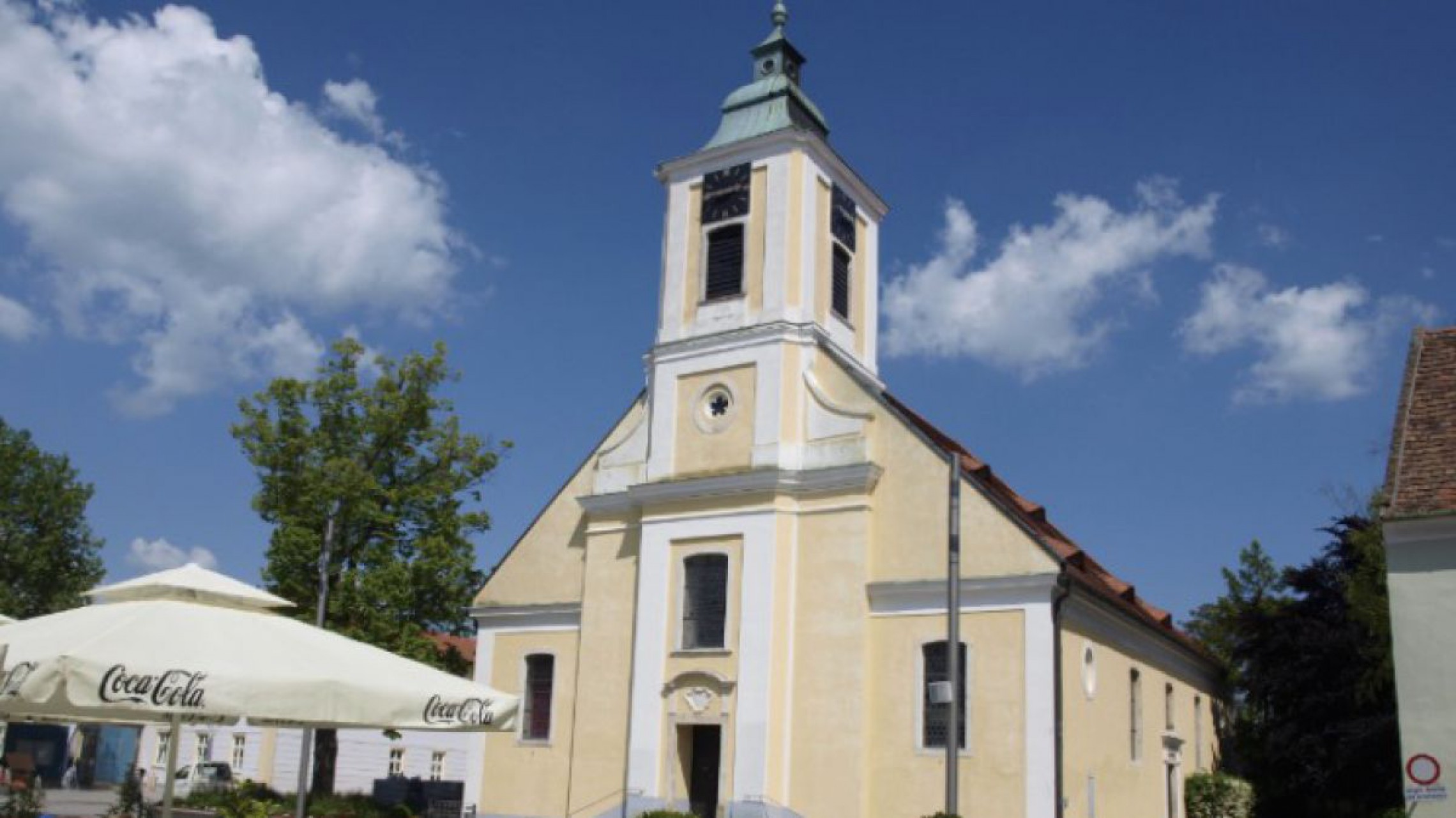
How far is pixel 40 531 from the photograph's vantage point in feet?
163

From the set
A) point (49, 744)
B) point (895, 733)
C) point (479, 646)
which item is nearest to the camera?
point (895, 733)

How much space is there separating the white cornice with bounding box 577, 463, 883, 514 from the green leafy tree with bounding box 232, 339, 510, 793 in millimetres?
7570

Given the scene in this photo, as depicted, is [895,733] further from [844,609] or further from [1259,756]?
[1259,756]

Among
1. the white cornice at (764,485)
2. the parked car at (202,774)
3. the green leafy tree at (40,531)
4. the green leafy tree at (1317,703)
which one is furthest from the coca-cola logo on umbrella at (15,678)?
the green leafy tree at (40,531)

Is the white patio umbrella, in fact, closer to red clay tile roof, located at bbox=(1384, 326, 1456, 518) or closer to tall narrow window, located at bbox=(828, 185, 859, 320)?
red clay tile roof, located at bbox=(1384, 326, 1456, 518)

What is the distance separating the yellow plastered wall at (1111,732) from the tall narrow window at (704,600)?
6684 millimetres

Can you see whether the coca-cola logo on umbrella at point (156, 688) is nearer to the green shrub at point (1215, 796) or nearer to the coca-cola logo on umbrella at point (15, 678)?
the coca-cola logo on umbrella at point (15, 678)

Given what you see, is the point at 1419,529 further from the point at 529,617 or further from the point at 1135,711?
the point at 529,617

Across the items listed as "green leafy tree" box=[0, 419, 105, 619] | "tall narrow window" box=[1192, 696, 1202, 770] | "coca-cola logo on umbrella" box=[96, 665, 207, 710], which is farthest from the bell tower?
Result: "green leafy tree" box=[0, 419, 105, 619]

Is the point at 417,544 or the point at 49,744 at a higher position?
the point at 417,544

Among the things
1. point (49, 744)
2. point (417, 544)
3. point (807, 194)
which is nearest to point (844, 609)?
point (807, 194)

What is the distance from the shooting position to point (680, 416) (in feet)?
88.2

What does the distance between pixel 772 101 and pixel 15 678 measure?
72.7 ft

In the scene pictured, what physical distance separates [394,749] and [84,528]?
16016mm
